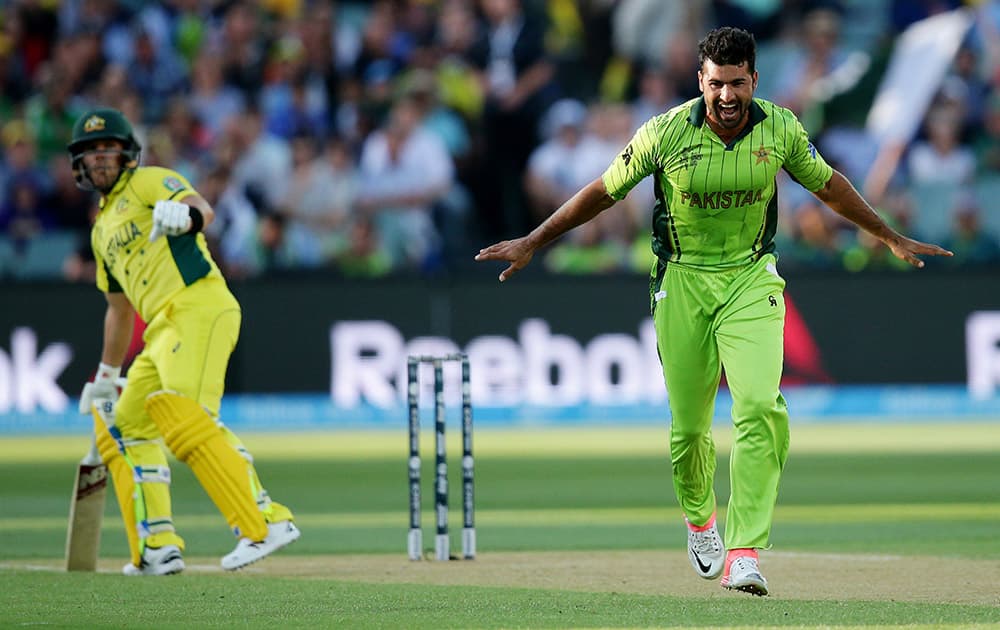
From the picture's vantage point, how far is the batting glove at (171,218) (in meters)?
7.14

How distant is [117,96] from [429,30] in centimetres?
331

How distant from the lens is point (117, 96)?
58.5 feet

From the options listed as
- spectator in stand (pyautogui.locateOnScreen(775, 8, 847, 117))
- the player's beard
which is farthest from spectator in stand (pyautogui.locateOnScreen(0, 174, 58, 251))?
the player's beard

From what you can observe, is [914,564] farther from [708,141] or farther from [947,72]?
[947,72]

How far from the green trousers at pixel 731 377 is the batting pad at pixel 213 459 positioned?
177 cm

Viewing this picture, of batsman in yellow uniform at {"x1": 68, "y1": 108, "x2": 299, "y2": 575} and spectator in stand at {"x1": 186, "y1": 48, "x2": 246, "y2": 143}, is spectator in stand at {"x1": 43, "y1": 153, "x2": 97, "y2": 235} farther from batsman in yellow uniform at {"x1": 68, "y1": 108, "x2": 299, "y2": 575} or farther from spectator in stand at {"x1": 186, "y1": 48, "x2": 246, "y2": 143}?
batsman in yellow uniform at {"x1": 68, "y1": 108, "x2": 299, "y2": 575}

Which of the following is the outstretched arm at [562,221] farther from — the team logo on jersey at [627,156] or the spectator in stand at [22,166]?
the spectator in stand at [22,166]

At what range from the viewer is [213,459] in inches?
283

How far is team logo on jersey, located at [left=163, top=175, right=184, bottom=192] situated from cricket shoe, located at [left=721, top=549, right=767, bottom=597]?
116 inches

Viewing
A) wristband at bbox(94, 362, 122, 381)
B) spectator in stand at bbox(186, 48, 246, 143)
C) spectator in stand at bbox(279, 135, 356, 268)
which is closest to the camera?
wristband at bbox(94, 362, 122, 381)

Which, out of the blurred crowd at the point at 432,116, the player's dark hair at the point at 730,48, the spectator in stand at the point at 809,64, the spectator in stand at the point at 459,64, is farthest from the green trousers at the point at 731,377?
the spectator in stand at the point at 459,64

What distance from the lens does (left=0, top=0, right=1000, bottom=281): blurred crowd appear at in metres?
17.1

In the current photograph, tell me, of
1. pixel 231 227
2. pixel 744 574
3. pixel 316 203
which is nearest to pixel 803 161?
pixel 744 574

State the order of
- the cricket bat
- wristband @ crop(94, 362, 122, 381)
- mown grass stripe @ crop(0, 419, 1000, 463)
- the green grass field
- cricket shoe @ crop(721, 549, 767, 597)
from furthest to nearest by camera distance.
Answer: mown grass stripe @ crop(0, 419, 1000, 463), wristband @ crop(94, 362, 122, 381), the cricket bat, cricket shoe @ crop(721, 549, 767, 597), the green grass field
